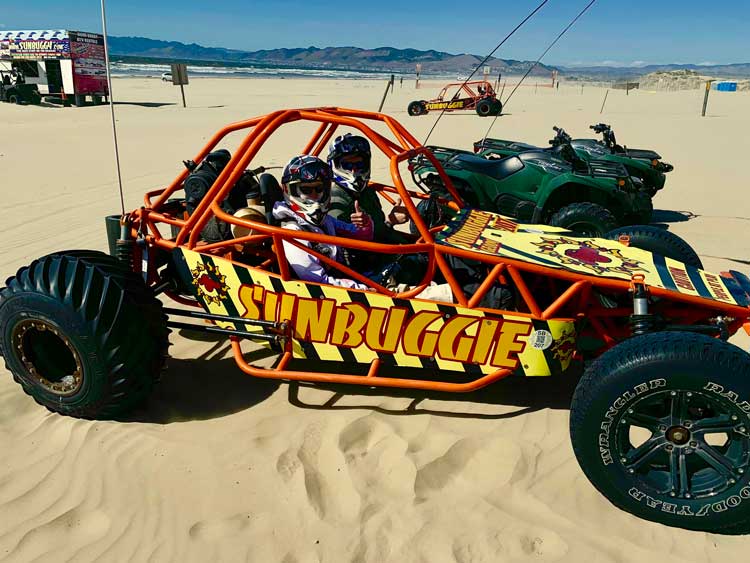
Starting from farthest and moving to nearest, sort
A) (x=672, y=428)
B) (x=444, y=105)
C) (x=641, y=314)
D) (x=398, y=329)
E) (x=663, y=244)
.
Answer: (x=444, y=105) → (x=663, y=244) → (x=398, y=329) → (x=641, y=314) → (x=672, y=428)

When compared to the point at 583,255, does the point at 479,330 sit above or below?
below

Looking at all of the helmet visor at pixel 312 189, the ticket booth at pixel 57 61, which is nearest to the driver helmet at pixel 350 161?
the helmet visor at pixel 312 189

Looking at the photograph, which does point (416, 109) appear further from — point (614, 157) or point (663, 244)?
point (663, 244)

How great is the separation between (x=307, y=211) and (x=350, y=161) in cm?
96

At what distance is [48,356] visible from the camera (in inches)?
143

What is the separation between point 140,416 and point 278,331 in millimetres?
942

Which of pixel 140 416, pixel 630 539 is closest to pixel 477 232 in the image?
pixel 630 539

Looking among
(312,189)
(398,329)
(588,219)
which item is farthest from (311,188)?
(588,219)

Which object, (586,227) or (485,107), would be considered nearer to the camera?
(586,227)

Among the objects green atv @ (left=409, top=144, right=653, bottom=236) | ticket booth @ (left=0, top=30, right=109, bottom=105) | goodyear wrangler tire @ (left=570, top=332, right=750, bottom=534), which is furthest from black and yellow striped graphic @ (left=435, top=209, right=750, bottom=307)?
ticket booth @ (left=0, top=30, right=109, bottom=105)

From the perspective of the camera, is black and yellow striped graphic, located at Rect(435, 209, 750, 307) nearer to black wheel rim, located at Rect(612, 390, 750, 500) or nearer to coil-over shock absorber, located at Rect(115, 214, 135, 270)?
black wheel rim, located at Rect(612, 390, 750, 500)

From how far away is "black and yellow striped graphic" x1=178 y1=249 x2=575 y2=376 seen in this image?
10.8 ft

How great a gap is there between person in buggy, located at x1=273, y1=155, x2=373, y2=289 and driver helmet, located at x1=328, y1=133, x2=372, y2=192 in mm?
806

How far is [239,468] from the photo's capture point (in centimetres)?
317
